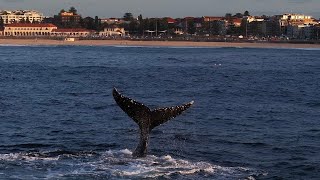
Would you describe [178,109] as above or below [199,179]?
above

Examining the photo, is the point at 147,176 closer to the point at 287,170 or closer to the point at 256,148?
the point at 287,170

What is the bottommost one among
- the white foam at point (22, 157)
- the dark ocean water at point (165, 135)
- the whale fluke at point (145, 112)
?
the dark ocean water at point (165, 135)

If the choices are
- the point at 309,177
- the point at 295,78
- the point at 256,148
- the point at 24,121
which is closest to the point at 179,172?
the point at 309,177

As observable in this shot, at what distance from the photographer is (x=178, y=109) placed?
20.7 meters

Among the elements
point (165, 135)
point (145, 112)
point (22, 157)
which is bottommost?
point (165, 135)

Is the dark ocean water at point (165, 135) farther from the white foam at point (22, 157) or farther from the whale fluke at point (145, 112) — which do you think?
the whale fluke at point (145, 112)

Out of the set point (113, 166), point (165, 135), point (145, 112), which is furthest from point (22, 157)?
point (165, 135)

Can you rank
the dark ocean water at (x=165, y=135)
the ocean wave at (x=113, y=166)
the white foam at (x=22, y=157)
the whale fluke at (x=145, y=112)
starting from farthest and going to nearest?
1. the white foam at (x=22, y=157)
2. the dark ocean water at (x=165, y=135)
3. the ocean wave at (x=113, y=166)
4. the whale fluke at (x=145, y=112)

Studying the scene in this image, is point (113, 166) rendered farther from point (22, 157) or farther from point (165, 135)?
point (165, 135)

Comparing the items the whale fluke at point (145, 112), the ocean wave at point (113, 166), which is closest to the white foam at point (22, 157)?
the ocean wave at point (113, 166)

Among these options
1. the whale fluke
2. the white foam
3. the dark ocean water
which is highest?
the whale fluke

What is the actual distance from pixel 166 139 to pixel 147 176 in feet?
28.6

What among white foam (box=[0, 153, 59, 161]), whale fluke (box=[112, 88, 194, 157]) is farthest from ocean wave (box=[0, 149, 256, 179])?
whale fluke (box=[112, 88, 194, 157])

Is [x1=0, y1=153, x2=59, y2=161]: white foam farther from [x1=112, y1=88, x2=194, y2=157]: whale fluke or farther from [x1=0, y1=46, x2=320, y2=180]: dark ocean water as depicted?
[x1=112, y1=88, x2=194, y2=157]: whale fluke
